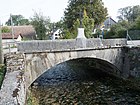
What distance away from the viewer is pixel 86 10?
3950 centimetres

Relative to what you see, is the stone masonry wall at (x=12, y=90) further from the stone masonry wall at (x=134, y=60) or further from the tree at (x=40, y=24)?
the tree at (x=40, y=24)

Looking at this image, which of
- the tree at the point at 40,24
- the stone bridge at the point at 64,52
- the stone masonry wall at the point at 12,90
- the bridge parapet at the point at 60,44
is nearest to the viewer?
the stone masonry wall at the point at 12,90

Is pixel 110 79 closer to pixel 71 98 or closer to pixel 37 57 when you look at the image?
pixel 71 98

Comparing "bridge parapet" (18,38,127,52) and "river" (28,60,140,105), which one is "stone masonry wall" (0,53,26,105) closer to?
"river" (28,60,140,105)

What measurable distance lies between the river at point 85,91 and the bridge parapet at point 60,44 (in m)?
3.48

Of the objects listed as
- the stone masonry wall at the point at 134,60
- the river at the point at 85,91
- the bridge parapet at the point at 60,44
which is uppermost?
the bridge parapet at the point at 60,44

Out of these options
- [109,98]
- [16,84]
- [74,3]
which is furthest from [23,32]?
[16,84]

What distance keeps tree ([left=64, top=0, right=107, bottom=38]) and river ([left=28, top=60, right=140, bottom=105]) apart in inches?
797

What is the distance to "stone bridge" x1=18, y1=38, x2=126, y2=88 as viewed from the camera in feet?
47.3

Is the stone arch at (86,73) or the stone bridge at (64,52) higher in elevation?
the stone bridge at (64,52)

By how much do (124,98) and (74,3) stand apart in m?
30.0

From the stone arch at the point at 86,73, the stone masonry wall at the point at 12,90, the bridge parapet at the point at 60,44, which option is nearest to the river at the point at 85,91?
the stone arch at the point at 86,73

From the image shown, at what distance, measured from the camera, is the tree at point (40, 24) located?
151 ft

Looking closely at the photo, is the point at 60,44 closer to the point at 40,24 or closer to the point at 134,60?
the point at 134,60
